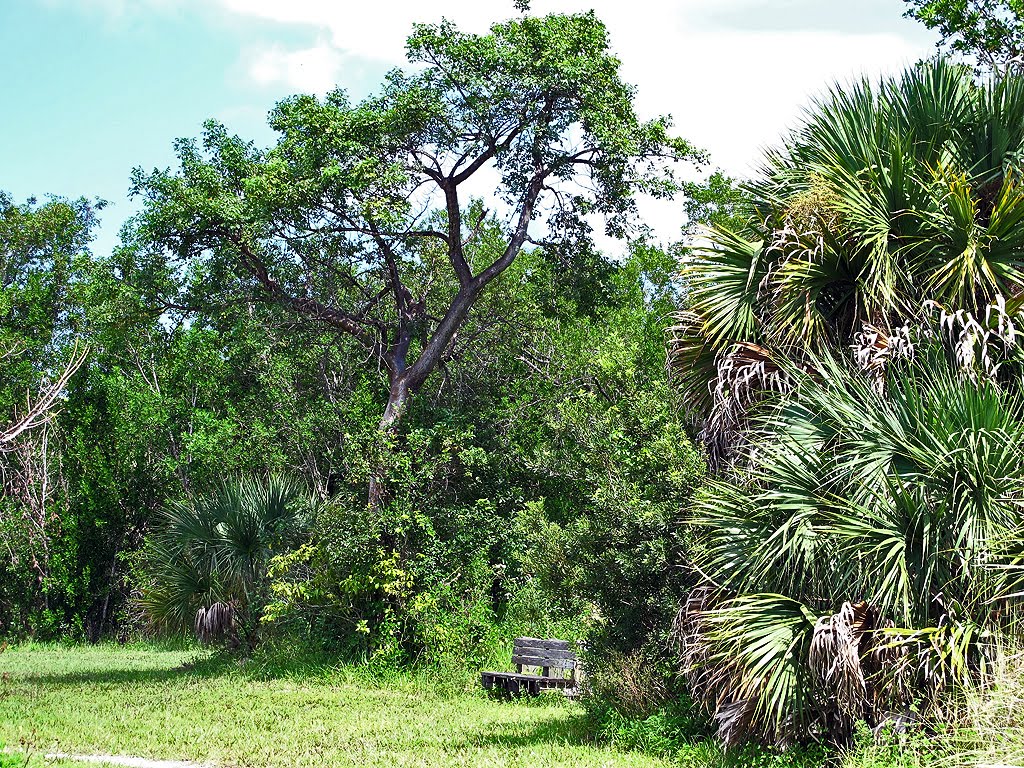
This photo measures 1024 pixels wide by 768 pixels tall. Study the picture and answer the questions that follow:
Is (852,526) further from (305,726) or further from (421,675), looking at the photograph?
(421,675)

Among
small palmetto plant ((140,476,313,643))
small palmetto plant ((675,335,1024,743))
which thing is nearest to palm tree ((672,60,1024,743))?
small palmetto plant ((675,335,1024,743))

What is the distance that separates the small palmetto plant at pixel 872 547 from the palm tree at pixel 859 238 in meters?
0.50

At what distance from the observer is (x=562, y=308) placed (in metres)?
19.5

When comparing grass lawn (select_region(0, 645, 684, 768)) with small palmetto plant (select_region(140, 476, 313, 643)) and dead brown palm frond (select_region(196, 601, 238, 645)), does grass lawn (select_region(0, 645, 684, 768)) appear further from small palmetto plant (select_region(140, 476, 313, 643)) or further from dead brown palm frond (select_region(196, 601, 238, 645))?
small palmetto plant (select_region(140, 476, 313, 643))

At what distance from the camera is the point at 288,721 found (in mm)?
11812

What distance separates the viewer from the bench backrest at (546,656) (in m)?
13.7

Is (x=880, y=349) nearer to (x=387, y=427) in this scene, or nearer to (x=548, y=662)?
(x=548, y=662)

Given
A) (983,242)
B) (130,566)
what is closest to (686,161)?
(983,242)

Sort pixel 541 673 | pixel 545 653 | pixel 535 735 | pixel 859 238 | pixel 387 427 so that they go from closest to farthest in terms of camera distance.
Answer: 1. pixel 859 238
2. pixel 535 735
3. pixel 545 653
4. pixel 541 673
5. pixel 387 427

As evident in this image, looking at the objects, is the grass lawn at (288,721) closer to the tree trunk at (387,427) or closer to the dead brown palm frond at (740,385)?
the tree trunk at (387,427)

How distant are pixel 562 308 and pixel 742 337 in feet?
33.5

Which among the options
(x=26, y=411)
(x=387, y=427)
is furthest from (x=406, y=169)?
(x=26, y=411)

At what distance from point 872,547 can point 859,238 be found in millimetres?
2851

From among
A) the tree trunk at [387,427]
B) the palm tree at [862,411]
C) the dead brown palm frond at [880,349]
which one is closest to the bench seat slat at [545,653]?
the tree trunk at [387,427]
